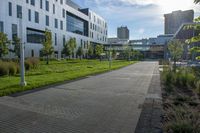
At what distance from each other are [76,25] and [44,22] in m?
23.1

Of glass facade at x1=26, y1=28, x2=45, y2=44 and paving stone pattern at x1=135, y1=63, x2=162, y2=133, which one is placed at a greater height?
glass facade at x1=26, y1=28, x2=45, y2=44

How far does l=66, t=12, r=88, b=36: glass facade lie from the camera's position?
6981cm

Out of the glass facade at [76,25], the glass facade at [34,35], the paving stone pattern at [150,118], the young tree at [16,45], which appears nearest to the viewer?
the paving stone pattern at [150,118]

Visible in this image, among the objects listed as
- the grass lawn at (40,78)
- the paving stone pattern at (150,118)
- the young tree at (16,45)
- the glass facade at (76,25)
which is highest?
the glass facade at (76,25)

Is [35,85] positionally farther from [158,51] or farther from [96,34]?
[158,51]

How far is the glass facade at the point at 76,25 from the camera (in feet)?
229

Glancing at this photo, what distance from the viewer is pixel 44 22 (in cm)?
5291

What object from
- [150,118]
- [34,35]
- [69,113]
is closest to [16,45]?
[34,35]

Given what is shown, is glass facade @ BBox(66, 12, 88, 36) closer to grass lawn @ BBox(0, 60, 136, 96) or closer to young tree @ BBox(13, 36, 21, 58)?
young tree @ BBox(13, 36, 21, 58)

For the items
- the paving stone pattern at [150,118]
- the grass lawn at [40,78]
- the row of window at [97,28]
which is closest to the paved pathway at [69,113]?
the paving stone pattern at [150,118]

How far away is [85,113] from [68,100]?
2.09 meters

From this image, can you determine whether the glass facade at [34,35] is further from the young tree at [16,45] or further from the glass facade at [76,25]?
the glass facade at [76,25]

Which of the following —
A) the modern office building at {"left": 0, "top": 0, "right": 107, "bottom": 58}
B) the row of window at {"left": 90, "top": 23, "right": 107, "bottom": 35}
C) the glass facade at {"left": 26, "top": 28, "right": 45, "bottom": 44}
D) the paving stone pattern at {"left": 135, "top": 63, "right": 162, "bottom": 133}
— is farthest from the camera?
the row of window at {"left": 90, "top": 23, "right": 107, "bottom": 35}

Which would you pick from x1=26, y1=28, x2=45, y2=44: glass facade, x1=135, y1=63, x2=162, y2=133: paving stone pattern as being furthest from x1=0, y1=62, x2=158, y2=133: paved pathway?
x1=26, y1=28, x2=45, y2=44: glass facade
